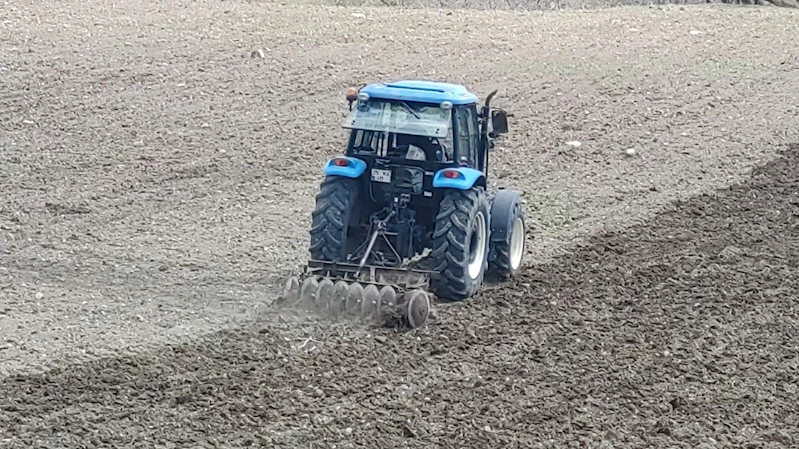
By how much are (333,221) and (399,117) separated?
0.85 metres

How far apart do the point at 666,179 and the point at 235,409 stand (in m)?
7.59

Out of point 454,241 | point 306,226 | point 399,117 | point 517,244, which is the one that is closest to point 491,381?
point 454,241

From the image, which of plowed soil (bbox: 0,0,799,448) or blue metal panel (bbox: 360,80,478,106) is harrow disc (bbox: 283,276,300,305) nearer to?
plowed soil (bbox: 0,0,799,448)

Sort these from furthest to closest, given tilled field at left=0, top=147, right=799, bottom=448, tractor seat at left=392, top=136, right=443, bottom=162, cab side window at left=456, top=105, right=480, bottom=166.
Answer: cab side window at left=456, top=105, right=480, bottom=166 < tractor seat at left=392, top=136, right=443, bottom=162 < tilled field at left=0, top=147, right=799, bottom=448

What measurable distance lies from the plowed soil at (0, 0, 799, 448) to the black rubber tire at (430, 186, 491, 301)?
18cm

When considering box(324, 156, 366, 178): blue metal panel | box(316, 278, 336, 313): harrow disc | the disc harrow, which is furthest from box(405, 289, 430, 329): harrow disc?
box(324, 156, 366, 178): blue metal panel

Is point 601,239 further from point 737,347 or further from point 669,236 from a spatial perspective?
point 737,347

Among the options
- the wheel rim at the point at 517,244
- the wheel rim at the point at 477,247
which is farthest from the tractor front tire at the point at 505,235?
the wheel rim at the point at 477,247

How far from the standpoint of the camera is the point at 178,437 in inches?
251

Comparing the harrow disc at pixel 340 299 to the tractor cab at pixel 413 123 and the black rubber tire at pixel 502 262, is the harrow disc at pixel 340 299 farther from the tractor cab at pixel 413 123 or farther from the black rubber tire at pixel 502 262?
the black rubber tire at pixel 502 262

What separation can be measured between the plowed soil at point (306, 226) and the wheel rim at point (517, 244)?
0.48ft

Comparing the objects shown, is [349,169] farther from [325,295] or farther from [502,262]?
[502,262]

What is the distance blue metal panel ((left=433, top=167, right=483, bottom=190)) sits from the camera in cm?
846

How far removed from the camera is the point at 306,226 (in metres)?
10.9
